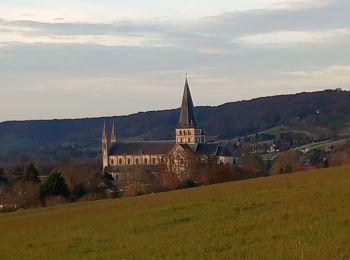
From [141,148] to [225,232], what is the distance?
16100cm

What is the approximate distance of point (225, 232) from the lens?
63.6 ft

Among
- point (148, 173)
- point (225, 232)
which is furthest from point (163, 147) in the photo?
point (225, 232)

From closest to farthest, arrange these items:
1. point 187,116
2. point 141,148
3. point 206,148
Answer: point 206,148 < point 187,116 < point 141,148

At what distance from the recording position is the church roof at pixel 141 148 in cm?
17686

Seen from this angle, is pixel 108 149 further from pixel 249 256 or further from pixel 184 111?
pixel 249 256

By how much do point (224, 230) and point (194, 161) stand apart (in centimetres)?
8056

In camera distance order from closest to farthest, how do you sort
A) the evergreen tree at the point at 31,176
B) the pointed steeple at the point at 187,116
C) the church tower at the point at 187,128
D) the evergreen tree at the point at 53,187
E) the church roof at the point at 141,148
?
the evergreen tree at the point at 53,187 → the evergreen tree at the point at 31,176 → the pointed steeple at the point at 187,116 → the church tower at the point at 187,128 → the church roof at the point at 141,148

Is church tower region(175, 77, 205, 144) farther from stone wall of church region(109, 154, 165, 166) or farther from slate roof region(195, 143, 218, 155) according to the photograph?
stone wall of church region(109, 154, 165, 166)

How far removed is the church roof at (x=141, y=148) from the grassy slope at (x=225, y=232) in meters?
144

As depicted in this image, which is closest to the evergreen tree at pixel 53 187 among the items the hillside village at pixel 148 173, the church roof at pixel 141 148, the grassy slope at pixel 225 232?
the hillside village at pixel 148 173

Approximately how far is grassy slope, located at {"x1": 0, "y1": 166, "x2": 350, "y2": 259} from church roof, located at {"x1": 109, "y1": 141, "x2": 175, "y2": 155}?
472 feet

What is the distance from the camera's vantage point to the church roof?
580 ft

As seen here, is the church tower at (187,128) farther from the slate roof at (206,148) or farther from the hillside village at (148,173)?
the slate roof at (206,148)

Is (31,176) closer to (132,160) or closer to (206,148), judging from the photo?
(206,148)
